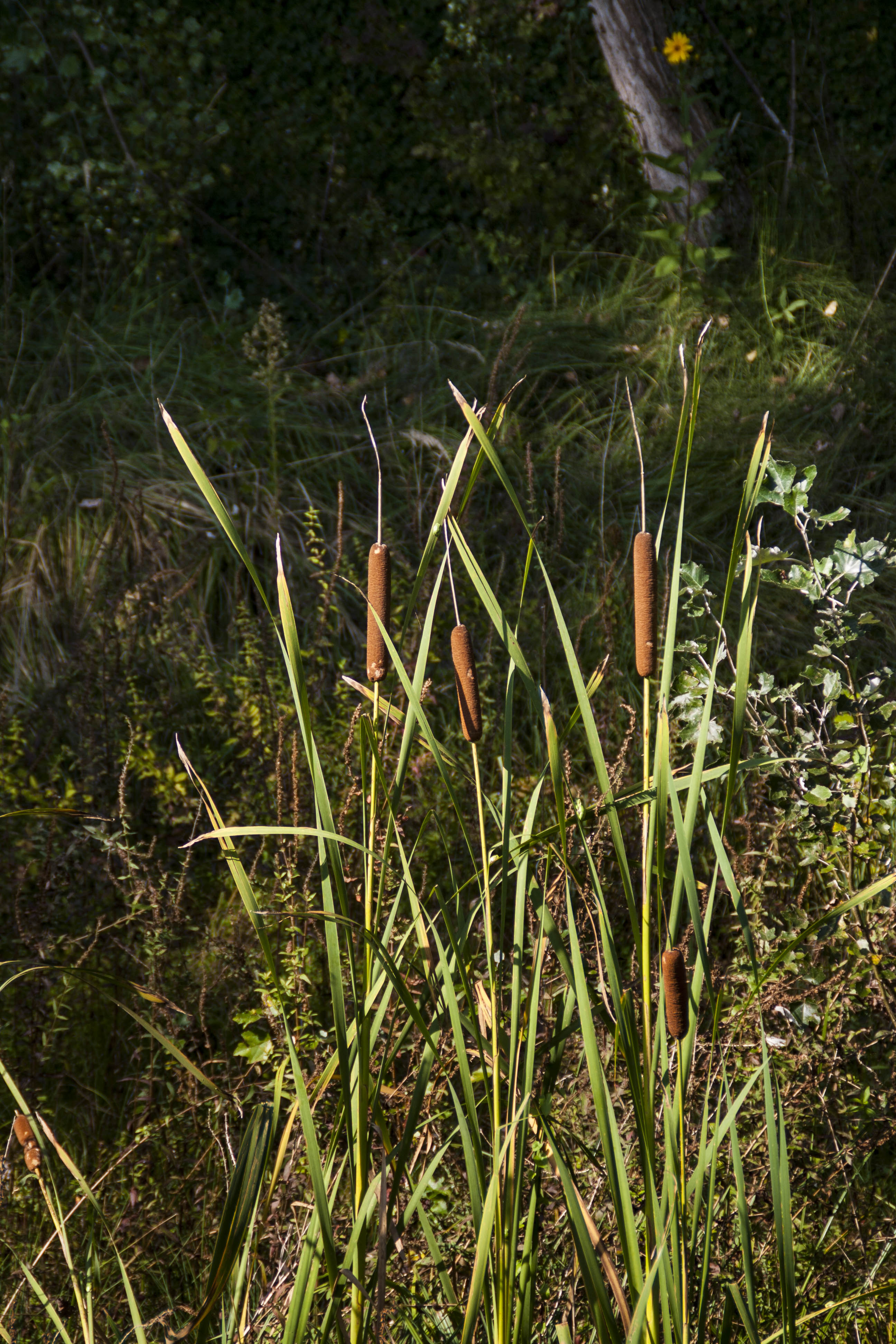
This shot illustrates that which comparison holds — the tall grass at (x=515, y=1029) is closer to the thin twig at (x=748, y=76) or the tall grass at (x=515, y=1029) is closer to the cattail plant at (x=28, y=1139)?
the cattail plant at (x=28, y=1139)

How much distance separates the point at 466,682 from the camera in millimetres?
867

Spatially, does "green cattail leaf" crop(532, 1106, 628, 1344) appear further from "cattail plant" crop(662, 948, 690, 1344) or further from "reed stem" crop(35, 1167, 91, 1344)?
"reed stem" crop(35, 1167, 91, 1344)

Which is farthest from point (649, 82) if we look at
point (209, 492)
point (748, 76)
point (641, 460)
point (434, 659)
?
point (209, 492)

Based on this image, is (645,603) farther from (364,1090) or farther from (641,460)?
(364,1090)

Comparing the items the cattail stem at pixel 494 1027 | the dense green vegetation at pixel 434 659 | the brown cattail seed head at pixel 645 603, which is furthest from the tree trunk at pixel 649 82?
the cattail stem at pixel 494 1027

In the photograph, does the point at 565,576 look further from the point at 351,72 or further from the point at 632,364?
the point at 351,72

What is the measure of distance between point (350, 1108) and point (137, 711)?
187 centimetres

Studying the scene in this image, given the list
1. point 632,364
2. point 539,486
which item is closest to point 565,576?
point 539,486

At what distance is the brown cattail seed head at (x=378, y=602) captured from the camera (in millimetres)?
901

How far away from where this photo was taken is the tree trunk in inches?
199

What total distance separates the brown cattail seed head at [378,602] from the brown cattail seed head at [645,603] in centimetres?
20

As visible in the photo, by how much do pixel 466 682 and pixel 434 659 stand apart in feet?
6.26

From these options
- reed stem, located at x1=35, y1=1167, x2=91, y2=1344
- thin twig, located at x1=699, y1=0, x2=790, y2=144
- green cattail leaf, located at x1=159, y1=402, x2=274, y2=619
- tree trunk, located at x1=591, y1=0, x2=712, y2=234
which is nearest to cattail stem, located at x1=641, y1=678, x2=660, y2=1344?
green cattail leaf, located at x1=159, y1=402, x2=274, y2=619

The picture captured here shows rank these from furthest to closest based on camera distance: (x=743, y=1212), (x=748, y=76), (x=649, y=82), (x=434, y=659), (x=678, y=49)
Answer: (x=748, y=76) < (x=649, y=82) < (x=678, y=49) < (x=434, y=659) < (x=743, y=1212)
